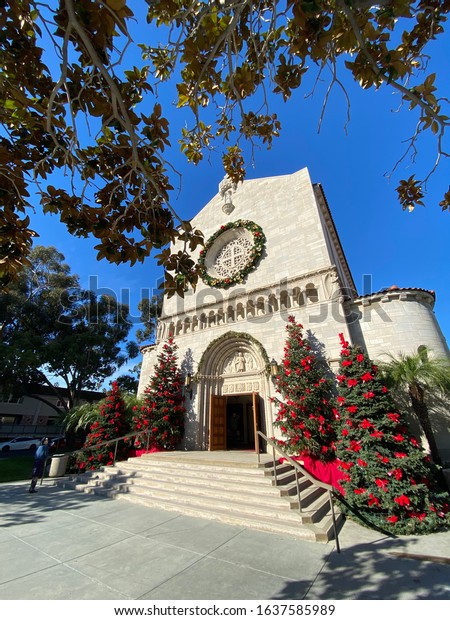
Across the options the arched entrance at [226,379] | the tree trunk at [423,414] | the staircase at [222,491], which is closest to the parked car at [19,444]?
the staircase at [222,491]

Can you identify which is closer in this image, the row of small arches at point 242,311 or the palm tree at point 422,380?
the palm tree at point 422,380

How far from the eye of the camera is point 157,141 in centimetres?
293

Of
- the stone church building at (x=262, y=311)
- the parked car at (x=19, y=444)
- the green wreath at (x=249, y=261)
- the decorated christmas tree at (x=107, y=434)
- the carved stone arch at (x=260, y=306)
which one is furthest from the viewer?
the parked car at (x=19, y=444)

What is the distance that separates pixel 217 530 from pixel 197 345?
814 cm

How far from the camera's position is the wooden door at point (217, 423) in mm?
10555

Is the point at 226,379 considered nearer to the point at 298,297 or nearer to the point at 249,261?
the point at 298,297

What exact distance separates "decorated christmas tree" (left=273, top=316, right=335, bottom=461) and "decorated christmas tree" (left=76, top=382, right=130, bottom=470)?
6.45m

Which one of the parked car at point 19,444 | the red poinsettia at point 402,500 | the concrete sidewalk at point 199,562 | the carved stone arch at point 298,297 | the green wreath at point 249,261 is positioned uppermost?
the green wreath at point 249,261

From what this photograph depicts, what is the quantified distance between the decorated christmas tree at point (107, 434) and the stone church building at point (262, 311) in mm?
2545

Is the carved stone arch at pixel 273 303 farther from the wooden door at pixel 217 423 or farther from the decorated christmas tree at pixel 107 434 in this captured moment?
Result: the decorated christmas tree at pixel 107 434

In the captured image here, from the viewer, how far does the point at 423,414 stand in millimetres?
6781

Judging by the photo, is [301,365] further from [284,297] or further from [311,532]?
[311,532]

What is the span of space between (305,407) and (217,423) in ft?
15.3
